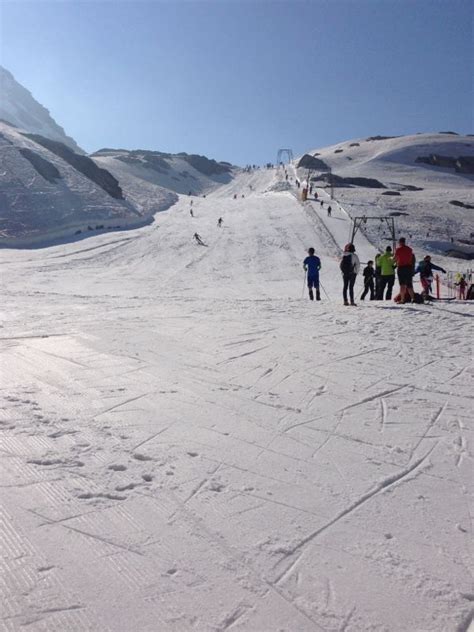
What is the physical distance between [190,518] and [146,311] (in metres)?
7.59

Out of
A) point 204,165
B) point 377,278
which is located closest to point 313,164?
point 204,165

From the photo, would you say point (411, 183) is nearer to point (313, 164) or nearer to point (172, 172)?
point (313, 164)

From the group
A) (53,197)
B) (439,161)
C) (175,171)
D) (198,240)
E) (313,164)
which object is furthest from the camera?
(175,171)

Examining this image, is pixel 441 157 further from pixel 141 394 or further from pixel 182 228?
pixel 141 394

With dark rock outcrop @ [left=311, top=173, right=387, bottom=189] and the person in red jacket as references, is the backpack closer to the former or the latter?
the person in red jacket

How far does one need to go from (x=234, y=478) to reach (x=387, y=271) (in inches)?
428

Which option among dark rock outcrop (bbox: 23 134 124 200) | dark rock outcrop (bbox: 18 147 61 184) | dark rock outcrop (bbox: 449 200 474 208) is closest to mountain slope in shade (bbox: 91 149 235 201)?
dark rock outcrop (bbox: 23 134 124 200)

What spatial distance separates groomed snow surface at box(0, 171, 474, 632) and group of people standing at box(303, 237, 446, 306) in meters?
3.92

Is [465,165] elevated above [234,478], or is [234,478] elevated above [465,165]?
[465,165]

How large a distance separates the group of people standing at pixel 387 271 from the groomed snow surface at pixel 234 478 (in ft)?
Answer: 12.9

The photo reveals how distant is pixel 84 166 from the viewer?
52.8 m

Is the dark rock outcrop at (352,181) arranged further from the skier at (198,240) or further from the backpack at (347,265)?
the backpack at (347,265)

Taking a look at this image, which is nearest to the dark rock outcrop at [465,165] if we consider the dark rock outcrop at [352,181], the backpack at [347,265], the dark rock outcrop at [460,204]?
the dark rock outcrop at [352,181]

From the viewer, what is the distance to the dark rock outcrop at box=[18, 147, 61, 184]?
43.2 meters
